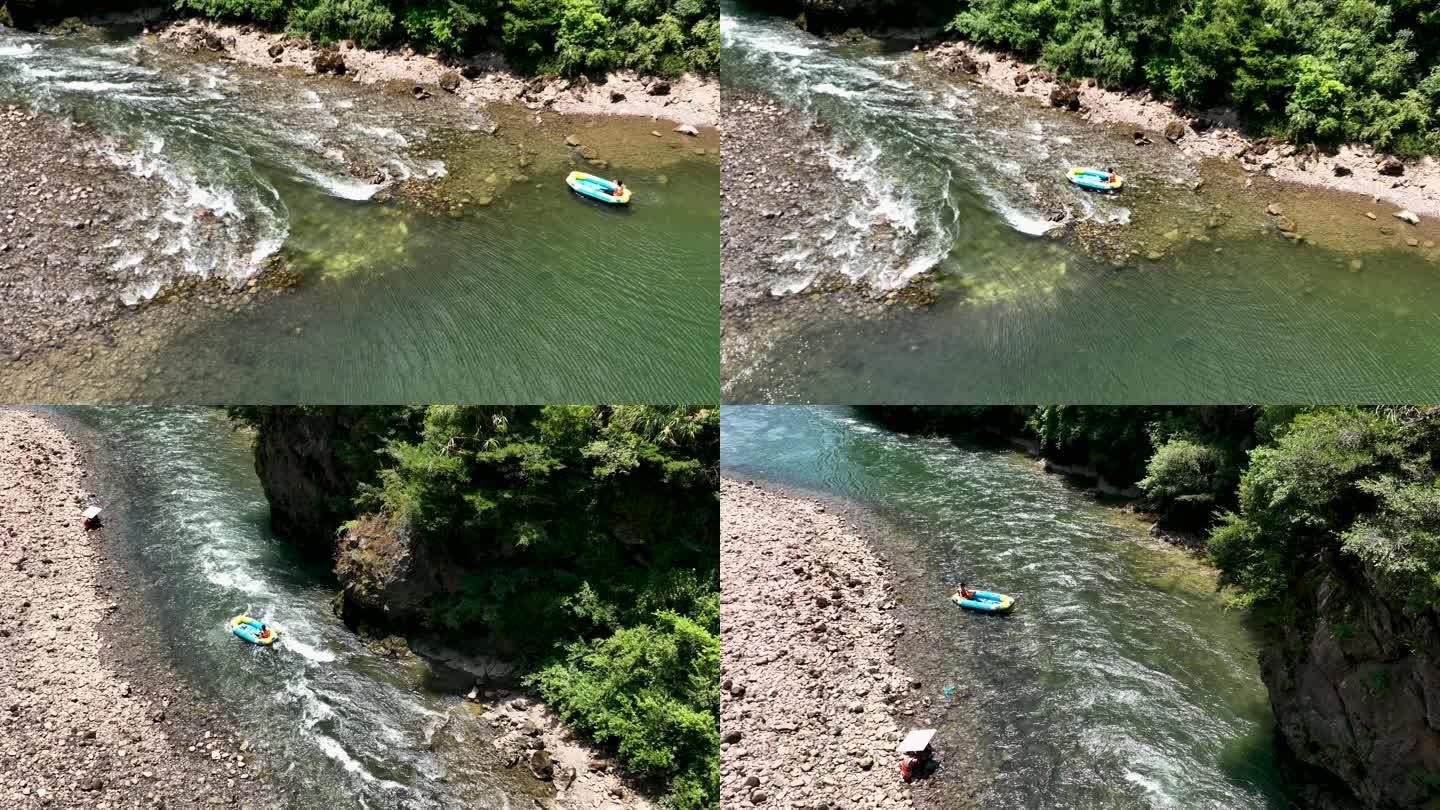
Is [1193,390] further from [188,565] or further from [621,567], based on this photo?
[188,565]

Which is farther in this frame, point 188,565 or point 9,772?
point 188,565

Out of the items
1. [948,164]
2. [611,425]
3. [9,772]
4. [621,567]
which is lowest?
[9,772]

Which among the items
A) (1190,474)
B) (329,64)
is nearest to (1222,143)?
(1190,474)

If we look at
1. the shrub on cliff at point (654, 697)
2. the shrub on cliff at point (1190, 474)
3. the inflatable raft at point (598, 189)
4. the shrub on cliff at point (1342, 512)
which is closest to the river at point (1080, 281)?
the shrub on cliff at point (1190, 474)

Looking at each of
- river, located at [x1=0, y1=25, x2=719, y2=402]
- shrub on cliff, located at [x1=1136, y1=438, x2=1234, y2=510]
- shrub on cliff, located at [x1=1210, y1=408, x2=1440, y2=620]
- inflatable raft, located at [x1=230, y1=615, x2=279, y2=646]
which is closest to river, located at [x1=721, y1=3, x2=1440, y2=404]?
shrub on cliff, located at [x1=1136, y1=438, x2=1234, y2=510]

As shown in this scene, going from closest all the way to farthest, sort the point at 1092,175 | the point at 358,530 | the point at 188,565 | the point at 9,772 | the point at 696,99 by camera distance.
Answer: the point at 9,772 < the point at 358,530 < the point at 188,565 < the point at 1092,175 < the point at 696,99

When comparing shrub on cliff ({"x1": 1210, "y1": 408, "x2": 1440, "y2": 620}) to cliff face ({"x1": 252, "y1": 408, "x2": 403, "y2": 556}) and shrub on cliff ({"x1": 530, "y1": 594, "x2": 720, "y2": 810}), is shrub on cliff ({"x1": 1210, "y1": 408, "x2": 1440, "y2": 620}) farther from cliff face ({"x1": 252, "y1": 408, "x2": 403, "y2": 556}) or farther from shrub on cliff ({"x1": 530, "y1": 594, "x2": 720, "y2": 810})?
cliff face ({"x1": 252, "y1": 408, "x2": 403, "y2": 556})

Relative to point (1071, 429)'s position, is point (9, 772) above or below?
below

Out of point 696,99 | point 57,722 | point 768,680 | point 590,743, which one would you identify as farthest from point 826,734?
point 696,99

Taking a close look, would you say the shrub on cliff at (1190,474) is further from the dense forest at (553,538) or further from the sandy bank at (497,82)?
the sandy bank at (497,82)
